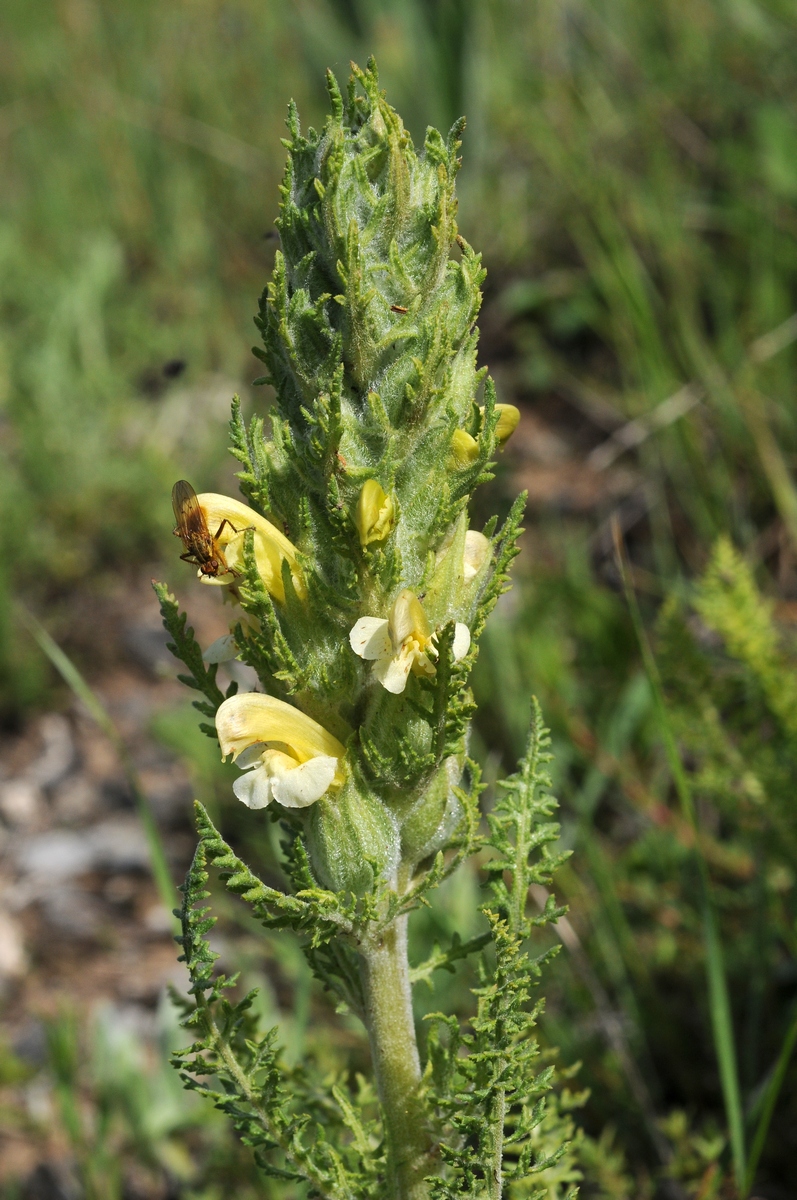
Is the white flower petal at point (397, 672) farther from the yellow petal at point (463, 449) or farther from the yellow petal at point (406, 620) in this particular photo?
the yellow petal at point (463, 449)

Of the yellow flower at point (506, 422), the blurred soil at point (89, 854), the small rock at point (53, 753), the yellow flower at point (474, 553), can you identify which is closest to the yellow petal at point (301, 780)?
the yellow flower at point (474, 553)

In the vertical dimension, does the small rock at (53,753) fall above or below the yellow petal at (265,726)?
above

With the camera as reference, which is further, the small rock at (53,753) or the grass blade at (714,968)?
the small rock at (53,753)

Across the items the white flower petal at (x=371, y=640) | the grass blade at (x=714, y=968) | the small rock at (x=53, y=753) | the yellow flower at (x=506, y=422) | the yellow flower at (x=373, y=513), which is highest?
the small rock at (x=53, y=753)

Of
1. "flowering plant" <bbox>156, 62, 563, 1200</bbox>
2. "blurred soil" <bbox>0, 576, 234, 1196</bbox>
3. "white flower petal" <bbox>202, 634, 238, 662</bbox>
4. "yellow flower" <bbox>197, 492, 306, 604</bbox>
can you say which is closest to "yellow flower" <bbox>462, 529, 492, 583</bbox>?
"flowering plant" <bbox>156, 62, 563, 1200</bbox>

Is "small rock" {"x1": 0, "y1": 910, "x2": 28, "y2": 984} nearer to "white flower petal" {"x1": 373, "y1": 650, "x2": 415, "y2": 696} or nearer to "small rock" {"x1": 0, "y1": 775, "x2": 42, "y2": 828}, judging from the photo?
"small rock" {"x1": 0, "y1": 775, "x2": 42, "y2": 828}

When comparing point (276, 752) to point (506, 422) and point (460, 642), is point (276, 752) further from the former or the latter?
point (506, 422)

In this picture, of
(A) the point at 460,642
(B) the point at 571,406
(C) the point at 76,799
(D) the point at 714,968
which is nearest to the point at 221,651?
(A) the point at 460,642
